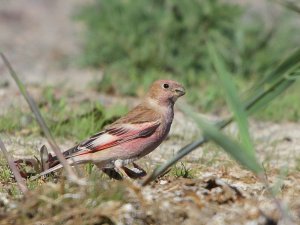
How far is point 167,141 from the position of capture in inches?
305

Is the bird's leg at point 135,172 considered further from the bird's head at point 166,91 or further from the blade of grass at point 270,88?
the blade of grass at point 270,88

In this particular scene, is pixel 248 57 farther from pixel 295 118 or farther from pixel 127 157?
pixel 127 157

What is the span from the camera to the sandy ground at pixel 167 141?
16.3 feet

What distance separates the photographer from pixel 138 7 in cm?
1106

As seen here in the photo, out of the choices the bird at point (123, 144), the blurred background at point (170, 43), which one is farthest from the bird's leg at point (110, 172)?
the blurred background at point (170, 43)

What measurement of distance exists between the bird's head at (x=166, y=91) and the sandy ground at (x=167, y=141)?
1.30 feet

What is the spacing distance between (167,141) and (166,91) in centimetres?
120

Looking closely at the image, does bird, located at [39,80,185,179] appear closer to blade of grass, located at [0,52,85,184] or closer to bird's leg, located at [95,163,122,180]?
bird's leg, located at [95,163,122,180]

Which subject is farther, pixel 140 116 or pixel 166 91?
pixel 166 91

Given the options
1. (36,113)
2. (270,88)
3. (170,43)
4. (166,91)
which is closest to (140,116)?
(166,91)

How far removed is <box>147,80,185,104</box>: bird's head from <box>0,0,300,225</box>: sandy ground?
398 millimetres

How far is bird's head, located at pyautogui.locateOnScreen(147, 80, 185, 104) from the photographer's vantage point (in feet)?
21.4

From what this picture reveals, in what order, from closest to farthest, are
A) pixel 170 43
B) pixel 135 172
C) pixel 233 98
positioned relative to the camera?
pixel 233 98 < pixel 135 172 < pixel 170 43

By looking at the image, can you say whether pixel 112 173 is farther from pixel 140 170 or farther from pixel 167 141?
pixel 167 141
